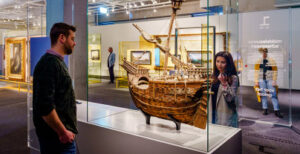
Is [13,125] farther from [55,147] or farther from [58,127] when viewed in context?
[58,127]

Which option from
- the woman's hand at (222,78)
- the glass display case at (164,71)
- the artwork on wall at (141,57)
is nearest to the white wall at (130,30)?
the glass display case at (164,71)

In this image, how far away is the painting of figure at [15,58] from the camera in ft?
25.7

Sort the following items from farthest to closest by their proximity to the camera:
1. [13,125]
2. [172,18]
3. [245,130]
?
[13,125] → [245,130] → [172,18]

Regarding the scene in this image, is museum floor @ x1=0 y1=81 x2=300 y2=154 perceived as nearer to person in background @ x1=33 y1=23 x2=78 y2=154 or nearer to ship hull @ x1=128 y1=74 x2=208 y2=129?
ship hull @ x1=128 y1=74 x2=208 y2=129

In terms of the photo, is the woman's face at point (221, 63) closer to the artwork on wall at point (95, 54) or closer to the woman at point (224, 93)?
the woman at point (224, 93)

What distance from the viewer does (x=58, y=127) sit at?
5.61 ft

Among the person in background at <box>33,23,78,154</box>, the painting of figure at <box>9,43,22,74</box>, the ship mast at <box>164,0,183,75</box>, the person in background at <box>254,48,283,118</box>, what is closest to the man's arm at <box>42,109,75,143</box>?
the person in background at <box>33,23,78,154</box>

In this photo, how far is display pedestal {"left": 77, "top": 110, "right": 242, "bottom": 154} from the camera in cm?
236

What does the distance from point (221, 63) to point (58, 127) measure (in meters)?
2.03

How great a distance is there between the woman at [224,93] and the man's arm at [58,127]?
186 centimetres

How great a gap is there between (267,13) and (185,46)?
410 cm

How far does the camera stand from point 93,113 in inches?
134

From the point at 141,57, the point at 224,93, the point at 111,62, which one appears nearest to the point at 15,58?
the point at 111,62

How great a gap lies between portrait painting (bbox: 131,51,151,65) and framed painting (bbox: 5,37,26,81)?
5.70 m
